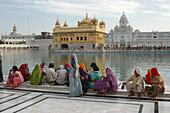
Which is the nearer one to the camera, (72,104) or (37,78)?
(72,104)

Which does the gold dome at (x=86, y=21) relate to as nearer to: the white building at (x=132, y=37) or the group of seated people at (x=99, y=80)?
the white building at (x=132, y=37)

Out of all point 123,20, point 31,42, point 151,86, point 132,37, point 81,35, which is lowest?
point 151,86

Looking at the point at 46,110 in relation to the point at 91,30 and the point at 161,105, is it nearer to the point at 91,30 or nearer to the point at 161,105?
the point at 161,105

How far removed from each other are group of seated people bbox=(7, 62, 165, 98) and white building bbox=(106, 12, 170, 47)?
69.1 metres

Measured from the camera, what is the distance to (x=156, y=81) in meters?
5.43

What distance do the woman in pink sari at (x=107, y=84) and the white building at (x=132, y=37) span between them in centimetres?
6989

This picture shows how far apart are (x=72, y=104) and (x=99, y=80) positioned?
1.17 meters

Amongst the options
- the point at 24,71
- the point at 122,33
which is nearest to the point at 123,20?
the point at 122,33

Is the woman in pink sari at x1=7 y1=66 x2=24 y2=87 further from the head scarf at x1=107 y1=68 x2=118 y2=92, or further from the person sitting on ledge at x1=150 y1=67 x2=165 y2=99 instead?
the person sitting on ledge at x1=150 y1=67 x2=165 y2=99

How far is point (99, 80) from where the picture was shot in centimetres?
593

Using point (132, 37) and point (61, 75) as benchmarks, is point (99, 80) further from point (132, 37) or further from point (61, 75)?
point (132, 37)

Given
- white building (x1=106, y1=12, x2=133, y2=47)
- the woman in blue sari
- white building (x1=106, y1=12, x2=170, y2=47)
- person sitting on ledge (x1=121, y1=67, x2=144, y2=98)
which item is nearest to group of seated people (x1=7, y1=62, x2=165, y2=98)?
person sitting on ledge (x1=121, y1=67, x2=144, y2=98)

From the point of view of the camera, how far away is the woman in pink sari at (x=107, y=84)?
579cm

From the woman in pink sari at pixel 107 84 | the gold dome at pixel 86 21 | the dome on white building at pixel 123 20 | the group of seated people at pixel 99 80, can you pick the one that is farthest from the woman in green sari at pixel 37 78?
the dome on white building at pixel 123 20
